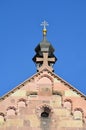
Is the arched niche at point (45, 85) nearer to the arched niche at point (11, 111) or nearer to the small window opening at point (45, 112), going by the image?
the small window opening at point (45, 112)

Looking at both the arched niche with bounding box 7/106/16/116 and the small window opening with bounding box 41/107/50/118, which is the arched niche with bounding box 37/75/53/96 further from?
the arched niche with bounding box 7/106/16/116

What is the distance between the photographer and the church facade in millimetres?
25969

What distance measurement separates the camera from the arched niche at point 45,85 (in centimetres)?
2675

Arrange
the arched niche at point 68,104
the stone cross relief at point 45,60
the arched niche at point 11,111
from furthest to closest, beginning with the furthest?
the stone cross relief at point 45,60
the arched niche at point 68,104
the arched niche at point 11,111

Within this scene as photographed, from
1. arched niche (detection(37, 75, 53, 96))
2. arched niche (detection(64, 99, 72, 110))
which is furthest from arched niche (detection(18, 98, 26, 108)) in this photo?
arched niche (detection(64, 99, 72, 110))

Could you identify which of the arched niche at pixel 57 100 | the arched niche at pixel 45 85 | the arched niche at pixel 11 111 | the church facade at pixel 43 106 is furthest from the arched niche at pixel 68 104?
the arched niche at pixel 11 111

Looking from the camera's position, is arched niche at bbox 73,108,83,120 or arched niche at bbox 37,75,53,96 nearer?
arched niche at bbox 73,108,83,120

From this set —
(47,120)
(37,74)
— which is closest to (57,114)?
(47,120)

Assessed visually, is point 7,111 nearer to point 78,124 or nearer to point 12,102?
point 12,102

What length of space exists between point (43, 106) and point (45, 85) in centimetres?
112

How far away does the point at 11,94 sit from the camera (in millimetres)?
26484

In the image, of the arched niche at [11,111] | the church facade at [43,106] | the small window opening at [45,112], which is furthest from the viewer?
the small window opening at [45,112]

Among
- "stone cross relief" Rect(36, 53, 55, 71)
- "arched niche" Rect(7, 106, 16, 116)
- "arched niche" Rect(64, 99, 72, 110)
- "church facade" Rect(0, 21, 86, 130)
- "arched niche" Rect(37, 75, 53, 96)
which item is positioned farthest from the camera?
"stone cross relief" Rect(36, 53, 55, 71)

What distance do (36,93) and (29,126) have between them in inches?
63.7
